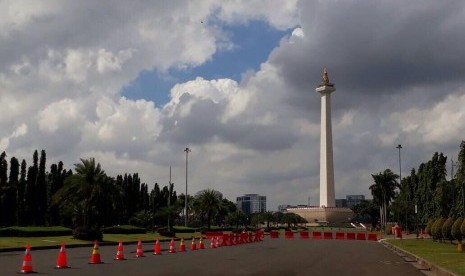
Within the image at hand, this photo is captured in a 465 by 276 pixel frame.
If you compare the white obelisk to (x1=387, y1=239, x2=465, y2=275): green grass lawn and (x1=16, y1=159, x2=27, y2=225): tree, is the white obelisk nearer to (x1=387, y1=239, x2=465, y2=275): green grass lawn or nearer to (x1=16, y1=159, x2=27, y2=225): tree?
(x1=16, y1=159, x2=27, y2=225): tree

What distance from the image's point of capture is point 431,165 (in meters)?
73.1

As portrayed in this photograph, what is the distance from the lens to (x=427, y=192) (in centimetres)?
7319

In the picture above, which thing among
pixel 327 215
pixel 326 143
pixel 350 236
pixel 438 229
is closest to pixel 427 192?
pixel 350 236

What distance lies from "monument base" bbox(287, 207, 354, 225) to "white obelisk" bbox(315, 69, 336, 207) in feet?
16.5

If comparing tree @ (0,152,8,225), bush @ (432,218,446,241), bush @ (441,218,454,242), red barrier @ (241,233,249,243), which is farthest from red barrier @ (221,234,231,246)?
tree @ (0,152,8,225)

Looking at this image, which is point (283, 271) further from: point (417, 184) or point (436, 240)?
point (417, 184)

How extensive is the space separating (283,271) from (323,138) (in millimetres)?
117310

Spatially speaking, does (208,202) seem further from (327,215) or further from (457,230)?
(327,215)

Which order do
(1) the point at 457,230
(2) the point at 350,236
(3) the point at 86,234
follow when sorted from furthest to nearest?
(2) the point at 350,236 < (3) the point at 86,234 < (1) the point at 457,230

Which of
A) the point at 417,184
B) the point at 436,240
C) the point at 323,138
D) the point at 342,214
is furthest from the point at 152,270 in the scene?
the point at 342,214

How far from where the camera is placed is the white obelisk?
134 m

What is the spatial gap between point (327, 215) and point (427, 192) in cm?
7255

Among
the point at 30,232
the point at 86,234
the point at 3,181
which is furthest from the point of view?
the point at 3,181

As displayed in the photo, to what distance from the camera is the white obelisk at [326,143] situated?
441 feet
